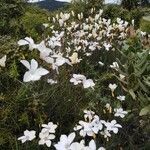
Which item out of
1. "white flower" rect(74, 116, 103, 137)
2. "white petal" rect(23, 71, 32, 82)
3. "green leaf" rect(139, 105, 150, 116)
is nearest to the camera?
"white petal" rect(23, 71, 32, 82)

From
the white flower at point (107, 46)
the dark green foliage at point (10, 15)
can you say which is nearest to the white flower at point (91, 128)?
the white flower at point (107, 46)

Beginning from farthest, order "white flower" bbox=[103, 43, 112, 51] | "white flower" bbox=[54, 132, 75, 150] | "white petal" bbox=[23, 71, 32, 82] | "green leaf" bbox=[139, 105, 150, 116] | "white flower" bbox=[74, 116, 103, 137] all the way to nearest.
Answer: "white flower" bbox=[103, 43, 112, 51] → "green leaf" bbox=[139, 105, 150, 116] → "white flower" bbox=[74, 116, 103, 137] → "white petal" bbox=[23, 71, 32, 82] → "white flower" bbox=[54, 132, 75, 150]

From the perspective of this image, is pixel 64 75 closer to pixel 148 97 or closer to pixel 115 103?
pixel 115 103

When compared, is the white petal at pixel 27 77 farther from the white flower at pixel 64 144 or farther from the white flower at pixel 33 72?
the white flower at pixel 64 144

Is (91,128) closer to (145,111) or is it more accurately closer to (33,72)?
(145,111)

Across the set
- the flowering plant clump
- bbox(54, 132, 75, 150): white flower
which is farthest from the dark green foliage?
bbox(54, 132, 75, 150): white flower

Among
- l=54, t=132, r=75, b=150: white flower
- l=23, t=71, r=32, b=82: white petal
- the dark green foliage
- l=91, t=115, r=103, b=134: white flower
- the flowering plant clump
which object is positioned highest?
l=23, t=71, r=32, b=82: white petal

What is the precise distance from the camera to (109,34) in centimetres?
720

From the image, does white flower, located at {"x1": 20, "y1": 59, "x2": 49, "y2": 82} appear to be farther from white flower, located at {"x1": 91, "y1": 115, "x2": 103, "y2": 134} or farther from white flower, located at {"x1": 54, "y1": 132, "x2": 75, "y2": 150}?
white flower, located at {"x1": 91, "y1": 115, "x2": 103, "y2": 134}

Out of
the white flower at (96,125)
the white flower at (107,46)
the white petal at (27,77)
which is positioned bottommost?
the white flower at (107,46)

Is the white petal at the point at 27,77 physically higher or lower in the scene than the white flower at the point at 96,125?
higher

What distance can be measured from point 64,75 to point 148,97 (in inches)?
39.5

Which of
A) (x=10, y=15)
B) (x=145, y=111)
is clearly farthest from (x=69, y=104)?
(x=10, y=15)

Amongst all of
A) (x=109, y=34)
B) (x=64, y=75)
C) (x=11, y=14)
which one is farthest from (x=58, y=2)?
(x=64, y=75)
